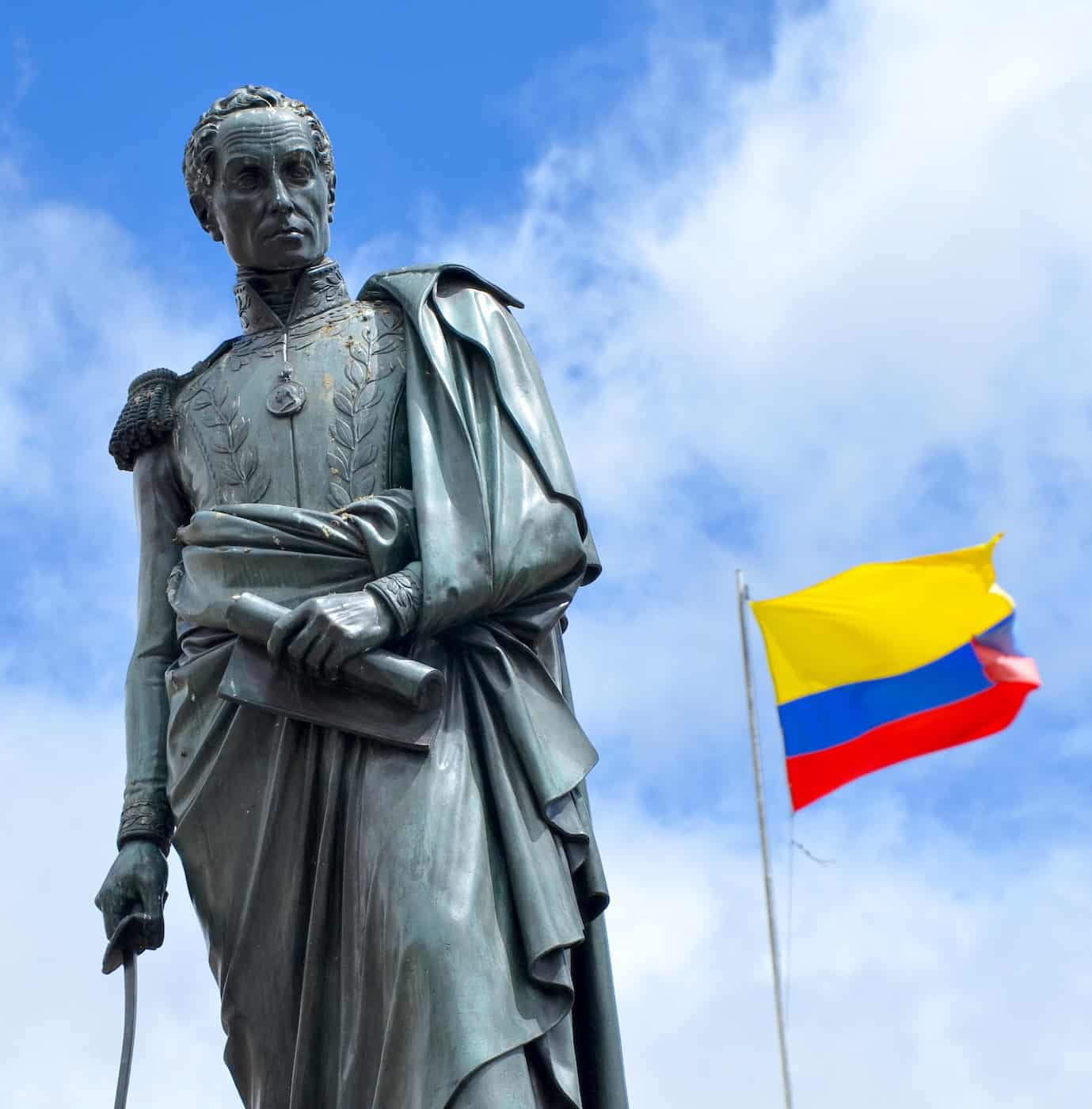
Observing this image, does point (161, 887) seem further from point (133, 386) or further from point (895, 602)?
point (895, 602)

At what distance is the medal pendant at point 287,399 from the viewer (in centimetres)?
876

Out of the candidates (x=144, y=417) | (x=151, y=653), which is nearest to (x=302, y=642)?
(x=151, y=653)

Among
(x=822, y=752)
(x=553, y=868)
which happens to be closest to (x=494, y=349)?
(x=553, y=868)

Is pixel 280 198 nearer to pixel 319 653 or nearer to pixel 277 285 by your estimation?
pixel 277 285

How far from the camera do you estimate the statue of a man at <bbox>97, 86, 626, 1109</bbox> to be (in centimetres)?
773

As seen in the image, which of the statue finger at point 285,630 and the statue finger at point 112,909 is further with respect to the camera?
the statue finger at point 112,909

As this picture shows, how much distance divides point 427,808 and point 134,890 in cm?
132

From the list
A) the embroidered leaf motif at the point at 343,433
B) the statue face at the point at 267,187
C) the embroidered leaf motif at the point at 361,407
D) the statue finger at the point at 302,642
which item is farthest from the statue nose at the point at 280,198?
the statue finger at the point at 302,642

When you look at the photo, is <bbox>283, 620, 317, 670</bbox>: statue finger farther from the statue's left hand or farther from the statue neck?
the statue neck

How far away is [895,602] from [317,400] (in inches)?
711

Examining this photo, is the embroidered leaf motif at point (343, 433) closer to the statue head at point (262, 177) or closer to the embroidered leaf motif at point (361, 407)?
the embroidered leaf motif at point (361, 407)

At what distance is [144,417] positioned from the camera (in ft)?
30.1

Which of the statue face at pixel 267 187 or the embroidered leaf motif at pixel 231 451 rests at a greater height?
the statue face at pixel 267 187

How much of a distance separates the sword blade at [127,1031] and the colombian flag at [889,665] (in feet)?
55.1
